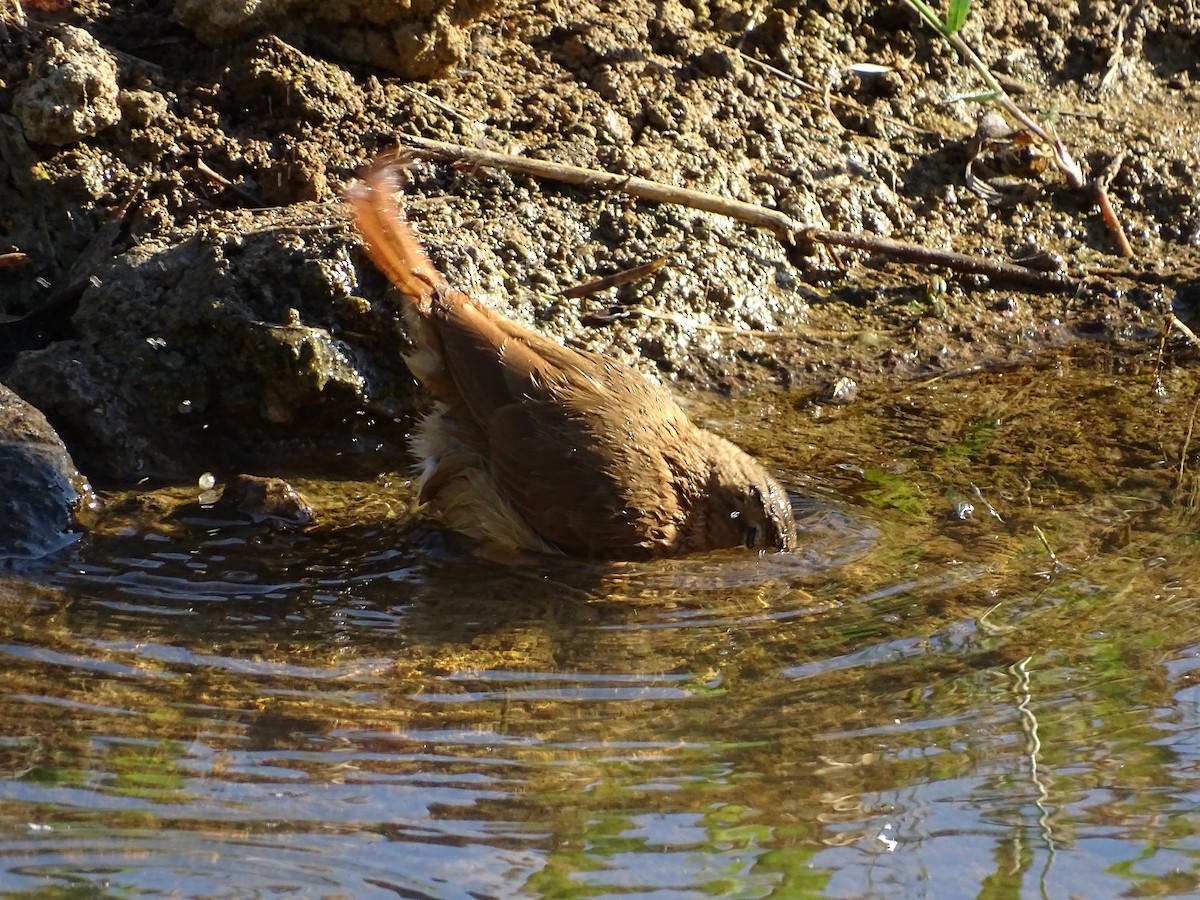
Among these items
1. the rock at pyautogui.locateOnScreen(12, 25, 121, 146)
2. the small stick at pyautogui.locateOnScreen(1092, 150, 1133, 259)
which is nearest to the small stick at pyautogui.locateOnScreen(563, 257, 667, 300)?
the rock at pyautogui.locateOnScreen(12, 25, 121, 146)

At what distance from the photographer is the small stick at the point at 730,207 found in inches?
261

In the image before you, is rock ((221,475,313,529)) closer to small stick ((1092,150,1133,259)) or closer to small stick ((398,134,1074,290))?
small stick ((398,134,1074,290))

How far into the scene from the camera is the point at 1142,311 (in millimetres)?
7441

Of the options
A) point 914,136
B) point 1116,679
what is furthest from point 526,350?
point 914,136

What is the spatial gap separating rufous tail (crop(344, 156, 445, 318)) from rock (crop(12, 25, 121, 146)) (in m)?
1.27

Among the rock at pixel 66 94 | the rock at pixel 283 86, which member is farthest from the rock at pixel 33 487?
the rock at pixel 283 86

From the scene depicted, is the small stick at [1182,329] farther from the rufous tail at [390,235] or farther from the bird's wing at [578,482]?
the rufous tail at [390,235]

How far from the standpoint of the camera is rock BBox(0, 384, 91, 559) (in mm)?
4906

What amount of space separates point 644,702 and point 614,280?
116 inches

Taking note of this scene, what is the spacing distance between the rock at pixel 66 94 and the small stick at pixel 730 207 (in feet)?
4.10

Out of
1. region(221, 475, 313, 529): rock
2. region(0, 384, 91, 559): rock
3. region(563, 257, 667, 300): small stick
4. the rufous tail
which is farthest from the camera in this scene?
region(563, 257, 667, 300): small stick

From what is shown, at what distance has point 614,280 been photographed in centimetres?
664

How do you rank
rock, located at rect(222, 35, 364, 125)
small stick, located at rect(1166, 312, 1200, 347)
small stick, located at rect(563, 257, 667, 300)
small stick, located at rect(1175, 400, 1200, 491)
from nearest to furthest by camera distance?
small stick, located at rect(1175, 400, 1200, 491) → rock, located at rect(222, 35, 364, 125) → small stick, located at rect(563, 257, 667, 300) → small stick, located at rect(1166, 312, 1200, 347)

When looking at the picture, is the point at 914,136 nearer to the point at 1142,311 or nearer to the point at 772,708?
the point at 1142,311
